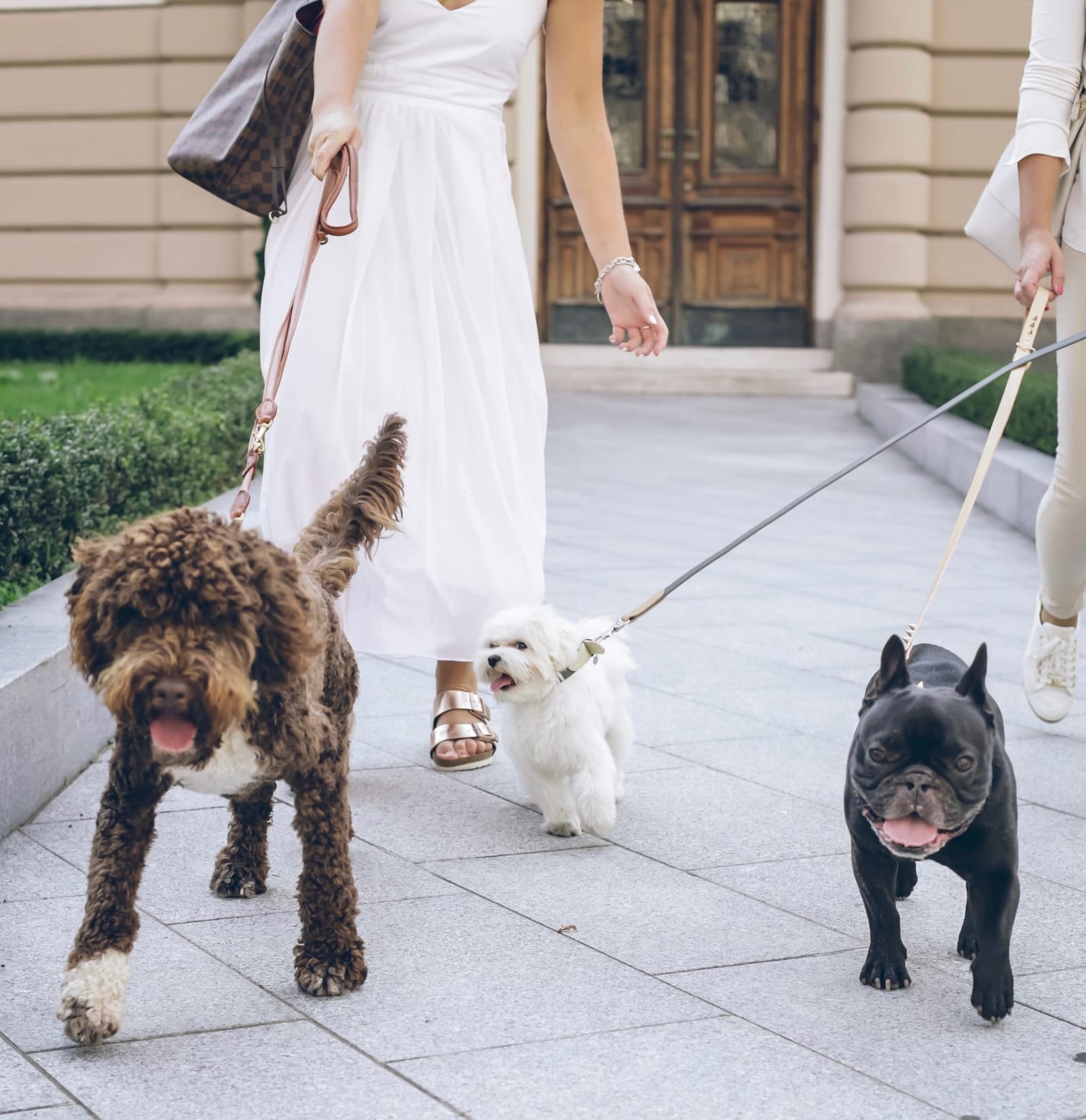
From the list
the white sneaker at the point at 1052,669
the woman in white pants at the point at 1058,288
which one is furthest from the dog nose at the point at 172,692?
the white sneaker at the point at 1052,669

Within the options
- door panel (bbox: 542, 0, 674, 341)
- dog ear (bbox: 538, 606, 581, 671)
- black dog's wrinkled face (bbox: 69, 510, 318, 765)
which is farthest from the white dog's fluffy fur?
door panel (bbox: 542, 0, 674, 341)

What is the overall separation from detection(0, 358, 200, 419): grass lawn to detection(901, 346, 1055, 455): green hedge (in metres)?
5.35

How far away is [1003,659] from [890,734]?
134 inches

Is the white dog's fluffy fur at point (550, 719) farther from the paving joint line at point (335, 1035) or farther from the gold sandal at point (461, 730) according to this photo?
the paving joint line at point (335, 1035)

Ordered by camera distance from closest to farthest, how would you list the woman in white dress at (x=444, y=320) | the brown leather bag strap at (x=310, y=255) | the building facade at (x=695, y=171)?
the brown leather bag strap at (x=310, y=255) < the woman in white dress at (x=444, y=320) < the building facade at (x=695, y=171)

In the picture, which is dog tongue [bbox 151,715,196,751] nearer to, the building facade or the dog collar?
the dog collar

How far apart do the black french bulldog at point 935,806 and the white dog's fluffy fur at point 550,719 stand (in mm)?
955

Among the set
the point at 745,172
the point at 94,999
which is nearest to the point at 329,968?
the point at 94,999

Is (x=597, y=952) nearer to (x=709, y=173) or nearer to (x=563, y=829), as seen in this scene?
(x=563, y=829)

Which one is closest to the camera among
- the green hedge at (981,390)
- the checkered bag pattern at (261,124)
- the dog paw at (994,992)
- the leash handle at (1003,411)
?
the dog paw at (994,992)

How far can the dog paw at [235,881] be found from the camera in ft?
11.2

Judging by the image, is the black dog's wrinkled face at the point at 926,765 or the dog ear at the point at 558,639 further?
the dog ear at the point at 558,639

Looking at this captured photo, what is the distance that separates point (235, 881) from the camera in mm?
3426

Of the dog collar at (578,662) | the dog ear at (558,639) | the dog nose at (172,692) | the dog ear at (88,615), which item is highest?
the dog ear at (88,615)
